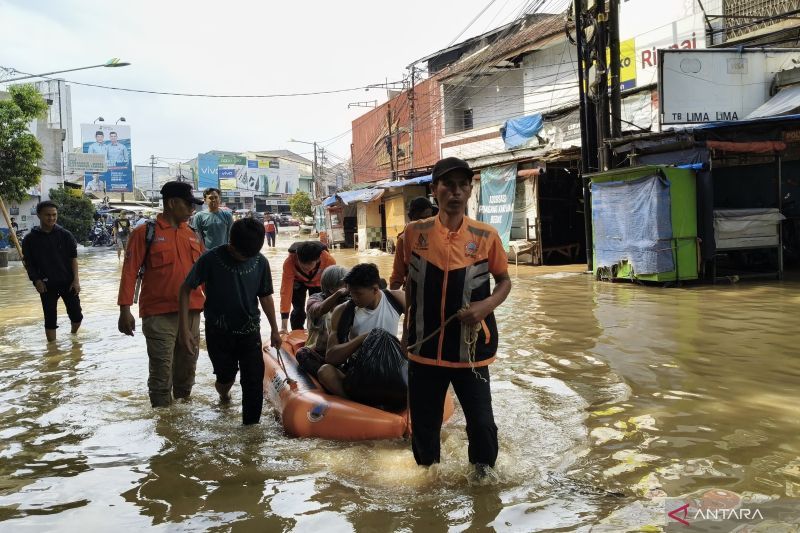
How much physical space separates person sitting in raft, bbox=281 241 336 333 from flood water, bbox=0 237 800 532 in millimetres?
1105

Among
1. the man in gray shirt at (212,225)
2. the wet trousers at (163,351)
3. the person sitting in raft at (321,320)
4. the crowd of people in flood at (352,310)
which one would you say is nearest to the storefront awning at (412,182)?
the man in gray shirt at (212,225)

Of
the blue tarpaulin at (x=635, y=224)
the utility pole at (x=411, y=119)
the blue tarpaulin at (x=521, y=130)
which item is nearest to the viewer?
the blue tarpaulin at (x=635, y=224)

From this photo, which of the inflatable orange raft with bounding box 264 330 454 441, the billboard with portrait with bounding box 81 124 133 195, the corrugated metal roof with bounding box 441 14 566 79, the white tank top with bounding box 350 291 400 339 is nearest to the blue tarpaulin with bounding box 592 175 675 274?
the inflatable orange raft with bounding box 264 330 454 441

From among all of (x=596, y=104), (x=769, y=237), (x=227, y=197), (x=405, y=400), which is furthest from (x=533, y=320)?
(x=227, y=197)

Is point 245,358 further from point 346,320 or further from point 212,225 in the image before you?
point 212,225

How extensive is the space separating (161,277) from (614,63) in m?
11.0

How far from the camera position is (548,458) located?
151 inches

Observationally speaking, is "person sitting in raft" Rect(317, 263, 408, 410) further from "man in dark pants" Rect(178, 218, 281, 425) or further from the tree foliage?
the tree foliage

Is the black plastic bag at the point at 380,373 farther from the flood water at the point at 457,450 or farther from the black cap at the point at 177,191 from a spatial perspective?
the black cap at the point at 177,191

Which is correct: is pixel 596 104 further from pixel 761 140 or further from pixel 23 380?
pixel 23 380

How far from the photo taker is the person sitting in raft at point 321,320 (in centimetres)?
485

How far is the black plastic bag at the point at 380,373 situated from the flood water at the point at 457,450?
12.4 inches

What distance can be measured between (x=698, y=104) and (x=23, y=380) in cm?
1300

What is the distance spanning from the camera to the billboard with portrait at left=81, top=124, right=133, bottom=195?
5553 centimetres
